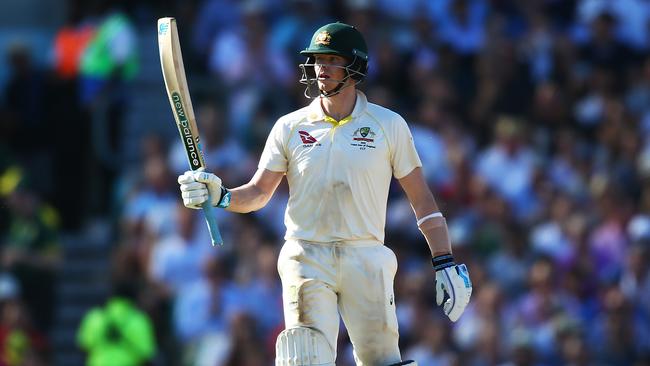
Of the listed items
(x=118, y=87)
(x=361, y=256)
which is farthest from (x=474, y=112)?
(x=361, y=256)

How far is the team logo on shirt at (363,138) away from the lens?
9.51 metres

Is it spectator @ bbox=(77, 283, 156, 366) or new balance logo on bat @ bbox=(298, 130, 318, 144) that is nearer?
new balance logo on bat @ bbox=(298, 130, 318, 144)

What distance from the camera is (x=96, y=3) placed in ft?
62.5

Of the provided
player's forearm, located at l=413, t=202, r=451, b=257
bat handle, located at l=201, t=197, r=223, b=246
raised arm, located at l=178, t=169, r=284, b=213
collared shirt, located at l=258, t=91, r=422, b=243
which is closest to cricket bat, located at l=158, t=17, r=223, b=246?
bat handle, located at l=201, t=197, r=223, b=246

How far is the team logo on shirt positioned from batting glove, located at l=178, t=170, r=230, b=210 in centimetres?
85

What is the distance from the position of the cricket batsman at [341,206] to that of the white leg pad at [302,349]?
3 centimetres

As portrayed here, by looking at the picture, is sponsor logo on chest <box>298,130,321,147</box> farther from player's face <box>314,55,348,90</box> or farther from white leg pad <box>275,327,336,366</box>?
white leg pad <box>275,327,336,366</box>

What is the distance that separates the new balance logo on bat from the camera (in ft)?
31.3

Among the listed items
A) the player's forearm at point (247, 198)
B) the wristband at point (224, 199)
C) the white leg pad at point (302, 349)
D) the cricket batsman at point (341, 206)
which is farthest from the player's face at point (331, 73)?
the white leg pad at point (302, 349)

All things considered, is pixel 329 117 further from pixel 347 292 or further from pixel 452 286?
pixel 452 286

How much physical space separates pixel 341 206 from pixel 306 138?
0.46m

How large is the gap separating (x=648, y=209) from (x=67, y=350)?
6154 millimetres

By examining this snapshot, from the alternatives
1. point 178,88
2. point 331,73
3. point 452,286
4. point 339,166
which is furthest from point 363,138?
point 178,88

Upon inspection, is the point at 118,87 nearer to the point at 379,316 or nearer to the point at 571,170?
the point at 571,170
